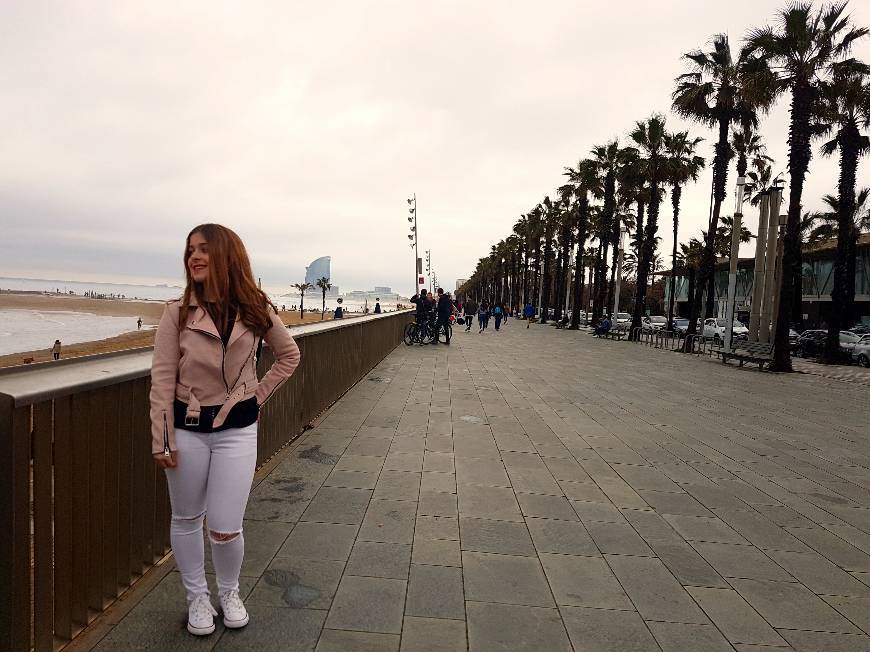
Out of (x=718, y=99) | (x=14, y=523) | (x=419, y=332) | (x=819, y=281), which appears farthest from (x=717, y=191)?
(x=819, y=281)

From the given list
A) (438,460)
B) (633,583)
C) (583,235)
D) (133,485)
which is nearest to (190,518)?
(133,485)

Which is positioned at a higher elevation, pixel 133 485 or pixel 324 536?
pixel 133 485

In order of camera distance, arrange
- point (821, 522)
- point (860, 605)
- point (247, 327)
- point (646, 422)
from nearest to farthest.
→ 1. point (247, 327)
2. point (860, 605)
3. point (821, 522)
4. point (646, 422)

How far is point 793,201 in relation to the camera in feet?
53.0

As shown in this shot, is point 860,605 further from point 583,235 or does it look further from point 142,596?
point 583,235

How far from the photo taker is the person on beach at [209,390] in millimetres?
2367

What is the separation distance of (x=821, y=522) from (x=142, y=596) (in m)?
4.62

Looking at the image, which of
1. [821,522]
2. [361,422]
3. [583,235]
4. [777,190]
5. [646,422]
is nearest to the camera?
[821,522]

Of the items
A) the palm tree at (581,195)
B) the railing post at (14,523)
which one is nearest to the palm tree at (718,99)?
the palm tree at (581,195)

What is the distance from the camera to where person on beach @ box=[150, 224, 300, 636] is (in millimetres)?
2367

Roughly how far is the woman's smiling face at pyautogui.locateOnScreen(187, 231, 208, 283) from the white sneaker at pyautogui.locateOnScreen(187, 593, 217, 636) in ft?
4.69

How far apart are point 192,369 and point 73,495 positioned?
2.34ft

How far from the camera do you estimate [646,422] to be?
26.4ft

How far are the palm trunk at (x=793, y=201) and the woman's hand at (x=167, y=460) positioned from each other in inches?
674
